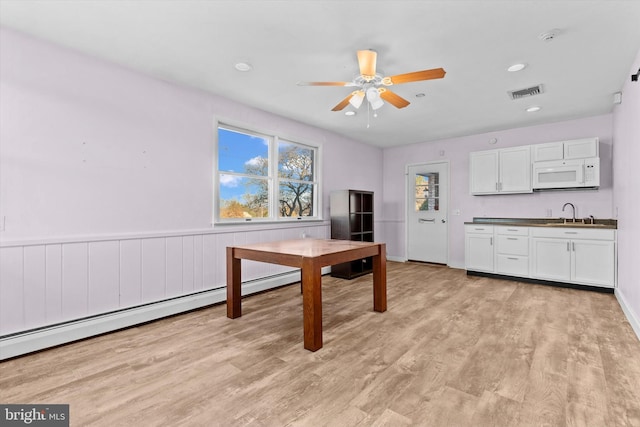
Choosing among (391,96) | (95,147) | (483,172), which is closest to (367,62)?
(391,96)

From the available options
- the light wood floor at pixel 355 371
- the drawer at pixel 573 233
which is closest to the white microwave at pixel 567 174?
the drawer at pixel 573 233

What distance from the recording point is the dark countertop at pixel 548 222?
4197 mm

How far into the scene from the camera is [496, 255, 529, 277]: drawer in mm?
4668

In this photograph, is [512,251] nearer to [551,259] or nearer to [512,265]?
[512,265]

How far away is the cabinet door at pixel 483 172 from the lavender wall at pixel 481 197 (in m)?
0.32

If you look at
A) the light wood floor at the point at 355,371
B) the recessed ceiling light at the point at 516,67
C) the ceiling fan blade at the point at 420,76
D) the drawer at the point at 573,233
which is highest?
the recessed ceiling light at the point at 516,67

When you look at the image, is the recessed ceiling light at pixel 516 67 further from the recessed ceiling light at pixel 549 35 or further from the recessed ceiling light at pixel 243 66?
the recessed ceiling light at pixel 243 66

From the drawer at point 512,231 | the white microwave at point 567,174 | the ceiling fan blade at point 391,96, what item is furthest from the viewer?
the drawer at point 512,231

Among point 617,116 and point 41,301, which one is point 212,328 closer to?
point 41,301

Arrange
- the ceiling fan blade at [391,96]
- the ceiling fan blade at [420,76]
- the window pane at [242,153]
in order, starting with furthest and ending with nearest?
the window pane at [242,153] → the ceiling fan blade at [391,96] → the ceiling fan blade at [420,76]

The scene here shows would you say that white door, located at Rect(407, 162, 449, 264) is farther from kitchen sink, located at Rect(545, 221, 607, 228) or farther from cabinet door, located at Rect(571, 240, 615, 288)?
cabinet door, located at Rect(571, 240, 615, 288)

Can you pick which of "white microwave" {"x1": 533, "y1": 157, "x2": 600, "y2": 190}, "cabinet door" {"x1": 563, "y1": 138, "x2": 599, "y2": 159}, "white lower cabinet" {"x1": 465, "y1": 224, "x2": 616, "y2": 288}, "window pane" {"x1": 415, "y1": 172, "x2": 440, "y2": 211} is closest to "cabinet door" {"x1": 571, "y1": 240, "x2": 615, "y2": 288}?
"white lower cabinet" {"x1": 465, "y1": 224, "x2": 616, "y2": 288}

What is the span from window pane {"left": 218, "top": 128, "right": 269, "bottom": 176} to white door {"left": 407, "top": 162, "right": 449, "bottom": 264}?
3.48 meters

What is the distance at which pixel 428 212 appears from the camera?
6.30 m
